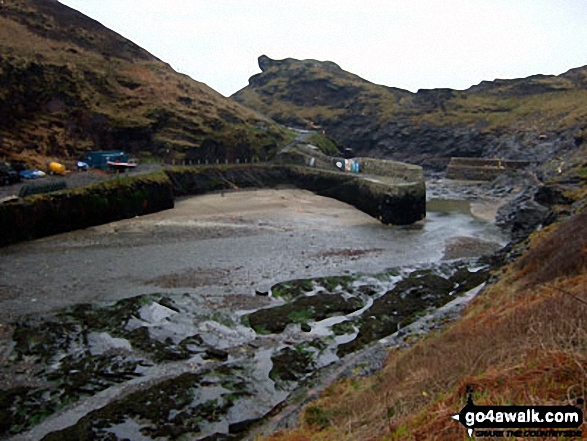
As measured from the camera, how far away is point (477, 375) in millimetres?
7891

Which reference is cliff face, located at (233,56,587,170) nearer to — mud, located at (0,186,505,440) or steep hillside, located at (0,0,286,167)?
steep hillside, located at (0,0,286,167)

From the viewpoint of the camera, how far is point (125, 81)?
67.6 meters

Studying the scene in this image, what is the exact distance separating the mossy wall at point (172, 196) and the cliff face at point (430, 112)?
136 ft

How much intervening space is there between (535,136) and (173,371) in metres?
87.8

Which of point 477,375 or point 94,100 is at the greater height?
point 94,100

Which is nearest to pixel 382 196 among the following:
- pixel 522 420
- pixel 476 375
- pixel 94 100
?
pixel 94 100

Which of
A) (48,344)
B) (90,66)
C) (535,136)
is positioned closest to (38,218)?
(48,344)

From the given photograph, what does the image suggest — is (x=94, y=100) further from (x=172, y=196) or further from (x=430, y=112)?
(x=430, y=112)

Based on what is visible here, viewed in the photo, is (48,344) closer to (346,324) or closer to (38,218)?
(346,324)

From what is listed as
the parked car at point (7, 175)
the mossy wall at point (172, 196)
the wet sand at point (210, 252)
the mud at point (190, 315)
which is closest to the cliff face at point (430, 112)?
the mossy wall at point (172, 196)

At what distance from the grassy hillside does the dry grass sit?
0.06 ft

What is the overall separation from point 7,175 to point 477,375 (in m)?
37.3

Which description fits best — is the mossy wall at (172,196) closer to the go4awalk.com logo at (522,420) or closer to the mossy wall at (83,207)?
the mossy wall at (83,207)

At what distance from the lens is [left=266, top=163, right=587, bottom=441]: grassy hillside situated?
21.5 feet
